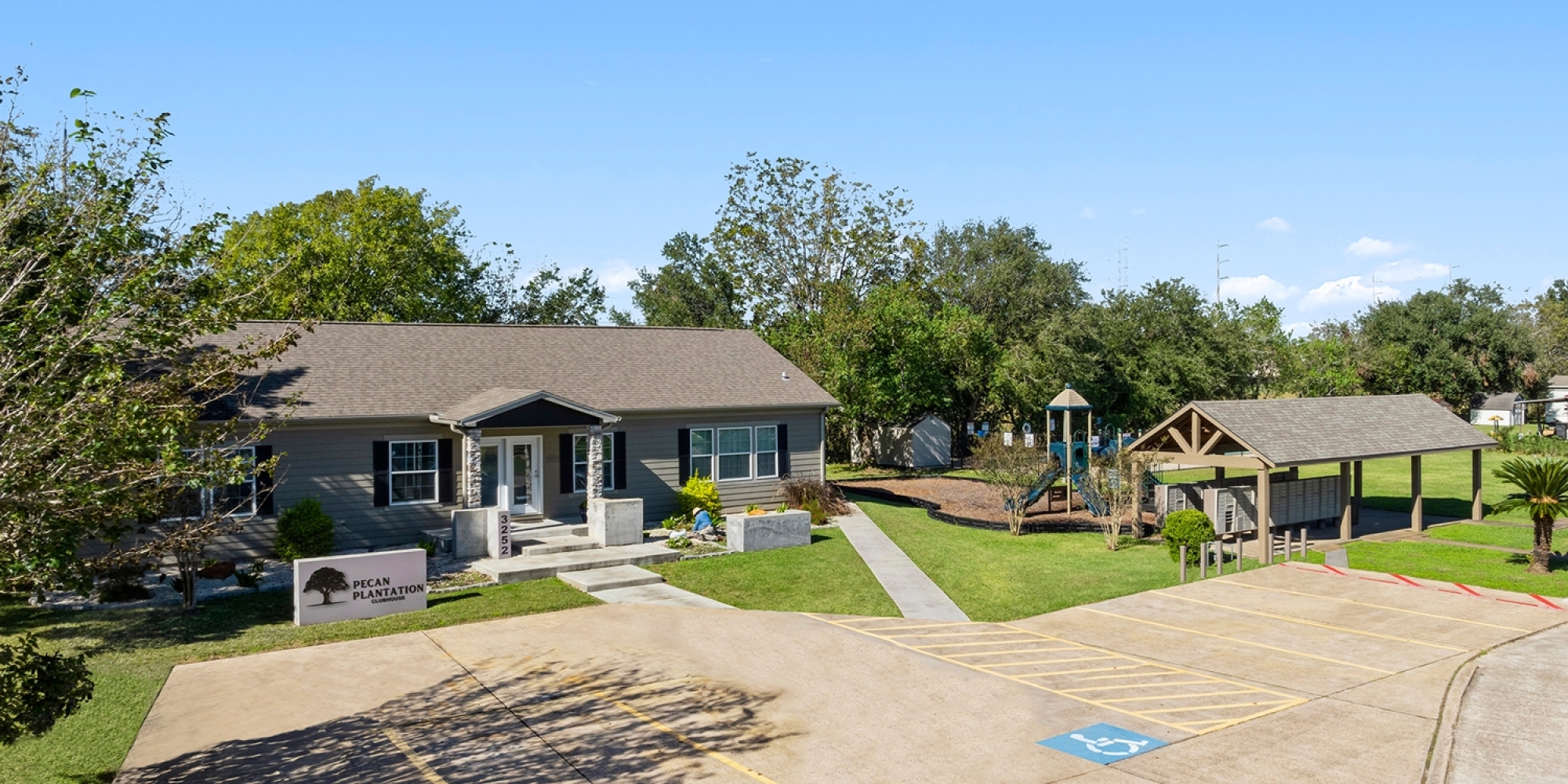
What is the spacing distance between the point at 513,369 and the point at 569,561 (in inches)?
303

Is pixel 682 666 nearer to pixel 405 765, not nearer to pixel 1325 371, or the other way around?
pixel 405 765

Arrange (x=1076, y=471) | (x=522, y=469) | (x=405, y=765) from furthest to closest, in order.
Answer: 1. (x=1076, y=471)
2. (x=522, y=469)
3. (x=405, y=765)

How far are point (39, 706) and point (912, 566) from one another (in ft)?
52.9

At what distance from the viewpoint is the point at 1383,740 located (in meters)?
12.0

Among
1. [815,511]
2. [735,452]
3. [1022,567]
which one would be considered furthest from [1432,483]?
[735,452]

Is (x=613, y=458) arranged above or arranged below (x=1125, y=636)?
above

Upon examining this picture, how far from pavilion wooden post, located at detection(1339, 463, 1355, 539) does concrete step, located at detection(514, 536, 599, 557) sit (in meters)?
18.8

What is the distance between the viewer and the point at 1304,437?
81.6 ft

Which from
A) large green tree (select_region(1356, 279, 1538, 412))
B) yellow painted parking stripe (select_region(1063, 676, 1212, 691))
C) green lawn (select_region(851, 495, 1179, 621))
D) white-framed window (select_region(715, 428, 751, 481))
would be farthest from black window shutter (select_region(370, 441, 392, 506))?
large green tree (select_region(1356, 279, 1538, 412))

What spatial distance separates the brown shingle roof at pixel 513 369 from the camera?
23.4 m

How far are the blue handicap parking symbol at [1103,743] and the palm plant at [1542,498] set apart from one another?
49.0ft

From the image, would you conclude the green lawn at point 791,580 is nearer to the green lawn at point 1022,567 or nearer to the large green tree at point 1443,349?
the green lawn at point 1022,567

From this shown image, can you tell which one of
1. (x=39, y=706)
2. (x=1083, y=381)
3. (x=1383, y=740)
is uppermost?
(x=1083, y=381)

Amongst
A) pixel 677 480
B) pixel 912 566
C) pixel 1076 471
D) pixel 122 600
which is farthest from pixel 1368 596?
pixel 122 600
